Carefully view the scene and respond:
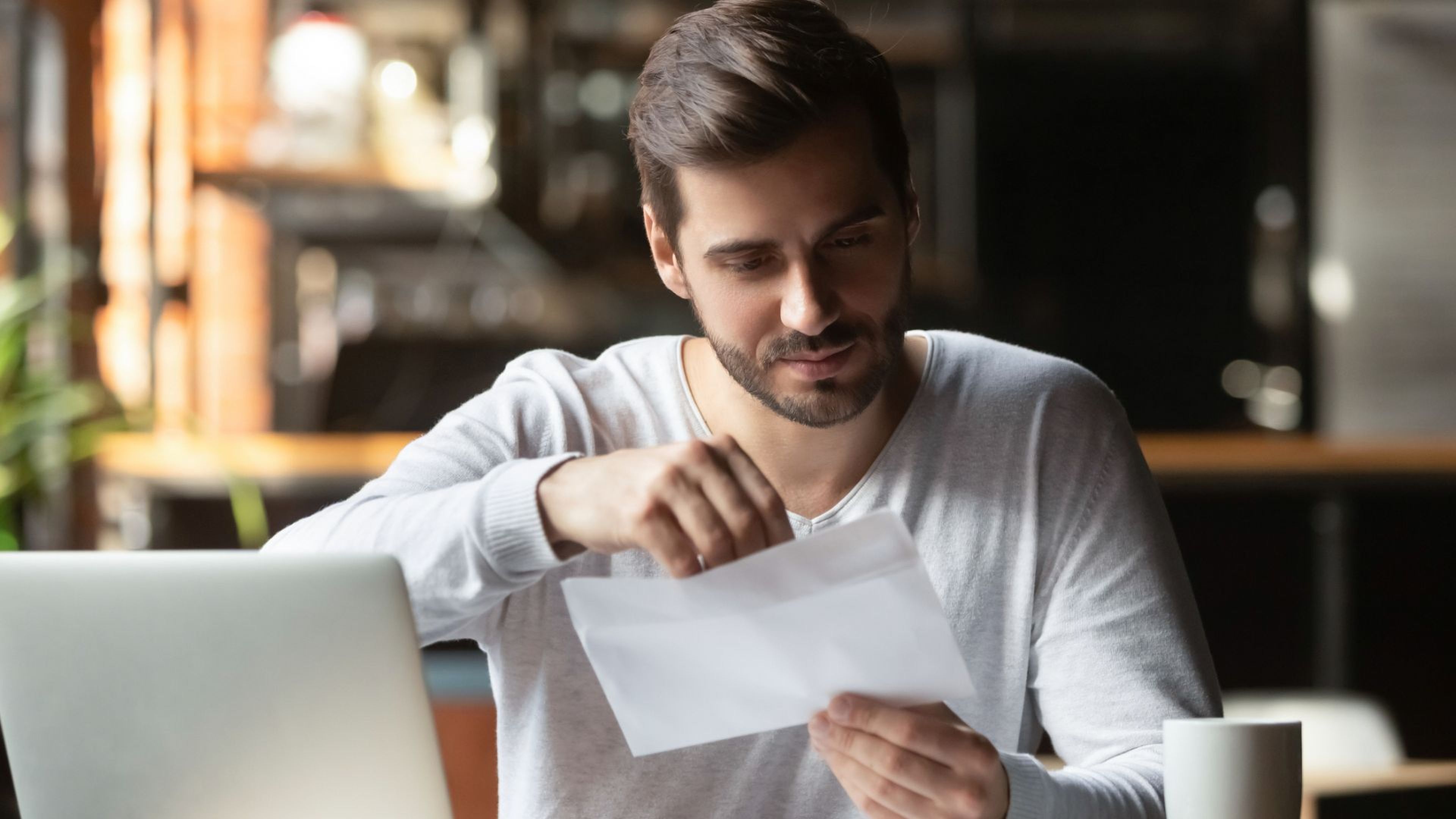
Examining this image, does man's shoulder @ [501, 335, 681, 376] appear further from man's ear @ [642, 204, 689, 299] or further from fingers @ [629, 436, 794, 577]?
fingers @ [629, 436, 794, 577]

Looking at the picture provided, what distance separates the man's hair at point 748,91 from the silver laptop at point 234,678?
0.48 m

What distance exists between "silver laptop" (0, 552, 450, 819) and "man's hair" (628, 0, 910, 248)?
0.48 meters

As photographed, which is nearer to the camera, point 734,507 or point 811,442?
Answer: point 734,507

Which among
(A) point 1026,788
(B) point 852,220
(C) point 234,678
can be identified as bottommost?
(A) point 1026,788

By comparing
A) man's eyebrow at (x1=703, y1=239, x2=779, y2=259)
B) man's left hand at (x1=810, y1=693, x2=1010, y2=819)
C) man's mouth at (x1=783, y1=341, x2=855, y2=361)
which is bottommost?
man's left hand at (x1=810, y1=693, x2=1010, y2=819)

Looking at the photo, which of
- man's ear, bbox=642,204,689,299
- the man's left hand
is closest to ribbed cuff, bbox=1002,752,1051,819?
the man's left hand

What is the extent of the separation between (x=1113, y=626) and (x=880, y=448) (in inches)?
9.9

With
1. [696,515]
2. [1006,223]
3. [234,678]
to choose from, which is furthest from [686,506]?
[1006,223]

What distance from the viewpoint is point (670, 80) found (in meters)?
1.16

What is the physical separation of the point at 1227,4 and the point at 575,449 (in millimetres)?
3765

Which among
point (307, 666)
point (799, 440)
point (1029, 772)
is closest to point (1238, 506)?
point (799, 440)

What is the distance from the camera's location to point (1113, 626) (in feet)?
3.47

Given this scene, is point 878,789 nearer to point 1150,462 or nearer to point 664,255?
point 664,255

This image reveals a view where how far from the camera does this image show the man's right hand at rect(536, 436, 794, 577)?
785 millimetres
